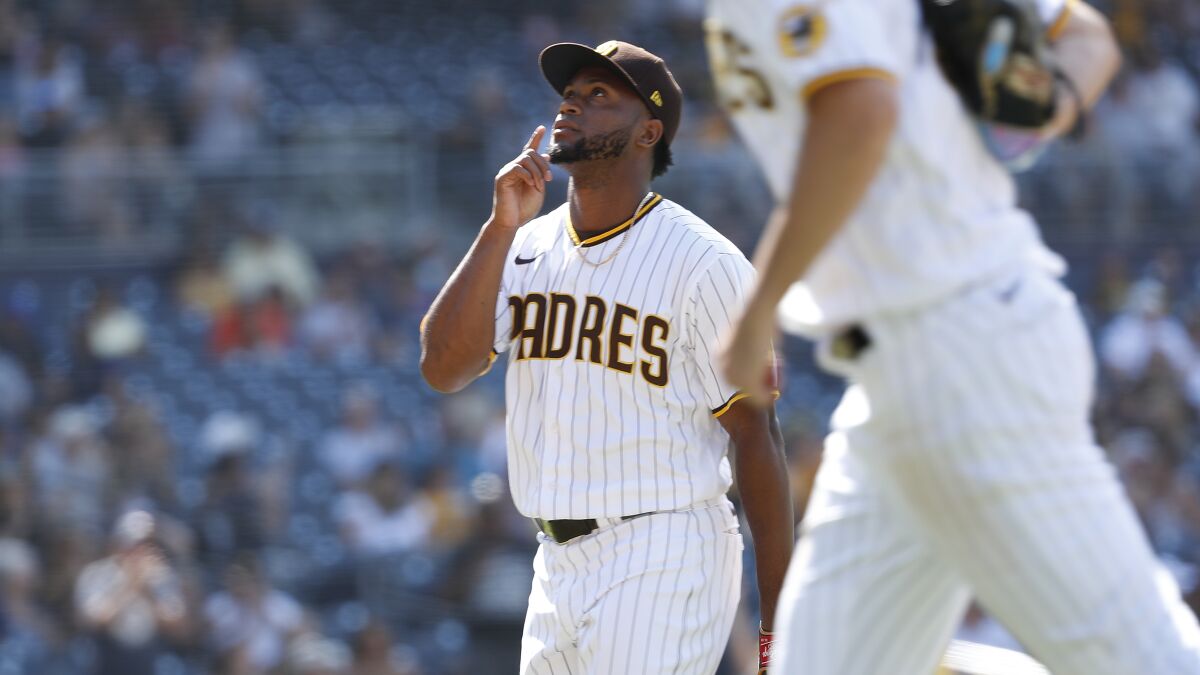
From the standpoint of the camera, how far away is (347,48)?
11750mm

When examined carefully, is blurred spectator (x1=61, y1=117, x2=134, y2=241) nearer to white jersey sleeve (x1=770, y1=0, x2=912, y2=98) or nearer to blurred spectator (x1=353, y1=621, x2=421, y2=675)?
blurred spectator (x1=353, y1=621, x2=421, y2=675)

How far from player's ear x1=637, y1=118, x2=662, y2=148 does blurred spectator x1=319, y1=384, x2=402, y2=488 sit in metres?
5.33

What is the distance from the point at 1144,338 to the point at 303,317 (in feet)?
17.4

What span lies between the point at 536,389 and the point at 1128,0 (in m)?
10.9

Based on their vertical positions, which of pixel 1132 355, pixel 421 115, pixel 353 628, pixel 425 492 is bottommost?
pixel 353 628

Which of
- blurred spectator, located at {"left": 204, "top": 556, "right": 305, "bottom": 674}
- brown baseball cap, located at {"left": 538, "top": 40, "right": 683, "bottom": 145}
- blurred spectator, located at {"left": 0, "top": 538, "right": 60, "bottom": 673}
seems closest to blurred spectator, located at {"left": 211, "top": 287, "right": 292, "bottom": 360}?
blurred spectator, located at {"left": 204, "top": 556, "right": 305, "bottom": 674}

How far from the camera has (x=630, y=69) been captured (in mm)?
3670

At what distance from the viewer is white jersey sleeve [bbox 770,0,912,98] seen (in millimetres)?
2361

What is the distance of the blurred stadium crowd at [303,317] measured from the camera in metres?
7.90

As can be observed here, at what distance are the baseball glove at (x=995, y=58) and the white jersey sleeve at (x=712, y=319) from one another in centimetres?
103

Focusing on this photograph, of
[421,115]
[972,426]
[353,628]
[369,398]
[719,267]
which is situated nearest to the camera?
[972,426]

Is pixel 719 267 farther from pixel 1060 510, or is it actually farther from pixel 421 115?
pixel 421 115

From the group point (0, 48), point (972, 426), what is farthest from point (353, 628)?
point (972, 426)

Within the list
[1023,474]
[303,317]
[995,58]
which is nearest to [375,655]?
[303,317]
